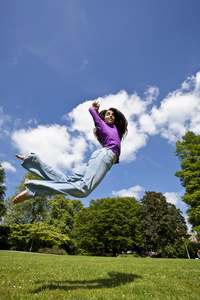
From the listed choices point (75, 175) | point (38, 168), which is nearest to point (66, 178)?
point (75, 175)

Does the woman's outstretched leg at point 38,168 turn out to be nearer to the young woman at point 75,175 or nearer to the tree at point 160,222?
the young woman at point 75,175

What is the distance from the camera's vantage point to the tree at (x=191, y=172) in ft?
70.2

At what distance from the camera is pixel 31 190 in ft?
10.6

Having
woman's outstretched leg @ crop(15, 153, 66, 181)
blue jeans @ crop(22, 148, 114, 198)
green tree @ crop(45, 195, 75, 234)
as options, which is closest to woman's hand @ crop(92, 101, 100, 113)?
blue jeans @ crop(22, 148, 114, 198)

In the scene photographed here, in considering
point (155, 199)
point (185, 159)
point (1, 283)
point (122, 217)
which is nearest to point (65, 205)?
point (122, 217)

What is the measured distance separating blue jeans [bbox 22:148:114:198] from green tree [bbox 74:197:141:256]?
1428 inches

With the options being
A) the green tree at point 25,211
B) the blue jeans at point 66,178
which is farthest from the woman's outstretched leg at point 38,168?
the green tree at point 25,211

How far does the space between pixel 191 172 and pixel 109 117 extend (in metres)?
21.2

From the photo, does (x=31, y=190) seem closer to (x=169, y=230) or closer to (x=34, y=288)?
(x=34, y=288)

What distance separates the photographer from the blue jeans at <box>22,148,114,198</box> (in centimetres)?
327

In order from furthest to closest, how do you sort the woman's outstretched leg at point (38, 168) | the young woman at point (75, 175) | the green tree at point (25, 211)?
the green tree at point (25, 211), the woman's outstretched leg at point (38, 168), the young woman at point (75, 175)

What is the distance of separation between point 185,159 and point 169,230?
16934mm

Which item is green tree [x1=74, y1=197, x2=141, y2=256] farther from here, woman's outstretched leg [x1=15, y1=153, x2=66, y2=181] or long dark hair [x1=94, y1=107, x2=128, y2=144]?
woman's outstretched leg [x1=15, y1=153, x2=66, y2=181]

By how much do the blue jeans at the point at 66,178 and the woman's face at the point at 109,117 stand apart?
1.49 m
